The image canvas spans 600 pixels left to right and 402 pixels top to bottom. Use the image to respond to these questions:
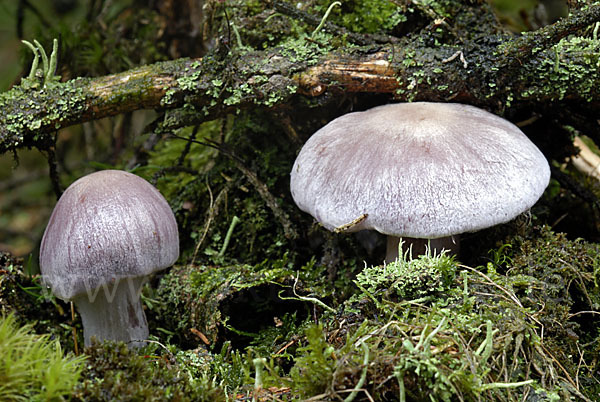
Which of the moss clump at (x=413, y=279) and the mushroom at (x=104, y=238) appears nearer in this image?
the moss clump at (x=413, y=279)

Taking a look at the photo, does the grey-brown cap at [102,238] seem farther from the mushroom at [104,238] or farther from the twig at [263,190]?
the twig at [263,190]

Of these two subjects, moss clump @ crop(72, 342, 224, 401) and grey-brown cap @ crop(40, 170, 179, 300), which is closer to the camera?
moss clump @ crop(72, 342, 224, 401)

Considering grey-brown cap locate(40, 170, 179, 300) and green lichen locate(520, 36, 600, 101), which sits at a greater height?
green lichen locate(520, 36, 600, 101)

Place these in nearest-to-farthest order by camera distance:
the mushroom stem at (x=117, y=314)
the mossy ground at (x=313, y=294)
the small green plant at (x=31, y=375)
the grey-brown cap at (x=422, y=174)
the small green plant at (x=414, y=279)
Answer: the small green plant at (x=31, y=375) < the mossy ground at (x=313, y=294) < the small green plant at (x=414, y=279) < the grey-brown cap at (x=422, y=174) < the mushroom stem at (x=117, y=314)

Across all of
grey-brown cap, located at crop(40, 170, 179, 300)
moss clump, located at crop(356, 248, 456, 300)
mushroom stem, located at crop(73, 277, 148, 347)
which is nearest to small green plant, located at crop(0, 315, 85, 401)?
grey-brown cap, located at crop(40, 170, 179, 300)

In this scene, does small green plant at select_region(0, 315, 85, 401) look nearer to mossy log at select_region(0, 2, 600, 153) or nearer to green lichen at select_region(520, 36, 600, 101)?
mossy log at select_region(0, 2, 600, 153)

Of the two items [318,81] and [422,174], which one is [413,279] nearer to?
[422,174]

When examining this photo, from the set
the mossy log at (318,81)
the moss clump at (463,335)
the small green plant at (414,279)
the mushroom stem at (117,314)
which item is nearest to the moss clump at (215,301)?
the mushroom stem at (117,314)

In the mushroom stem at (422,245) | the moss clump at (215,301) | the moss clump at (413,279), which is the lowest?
the moss clump at (215,301)
